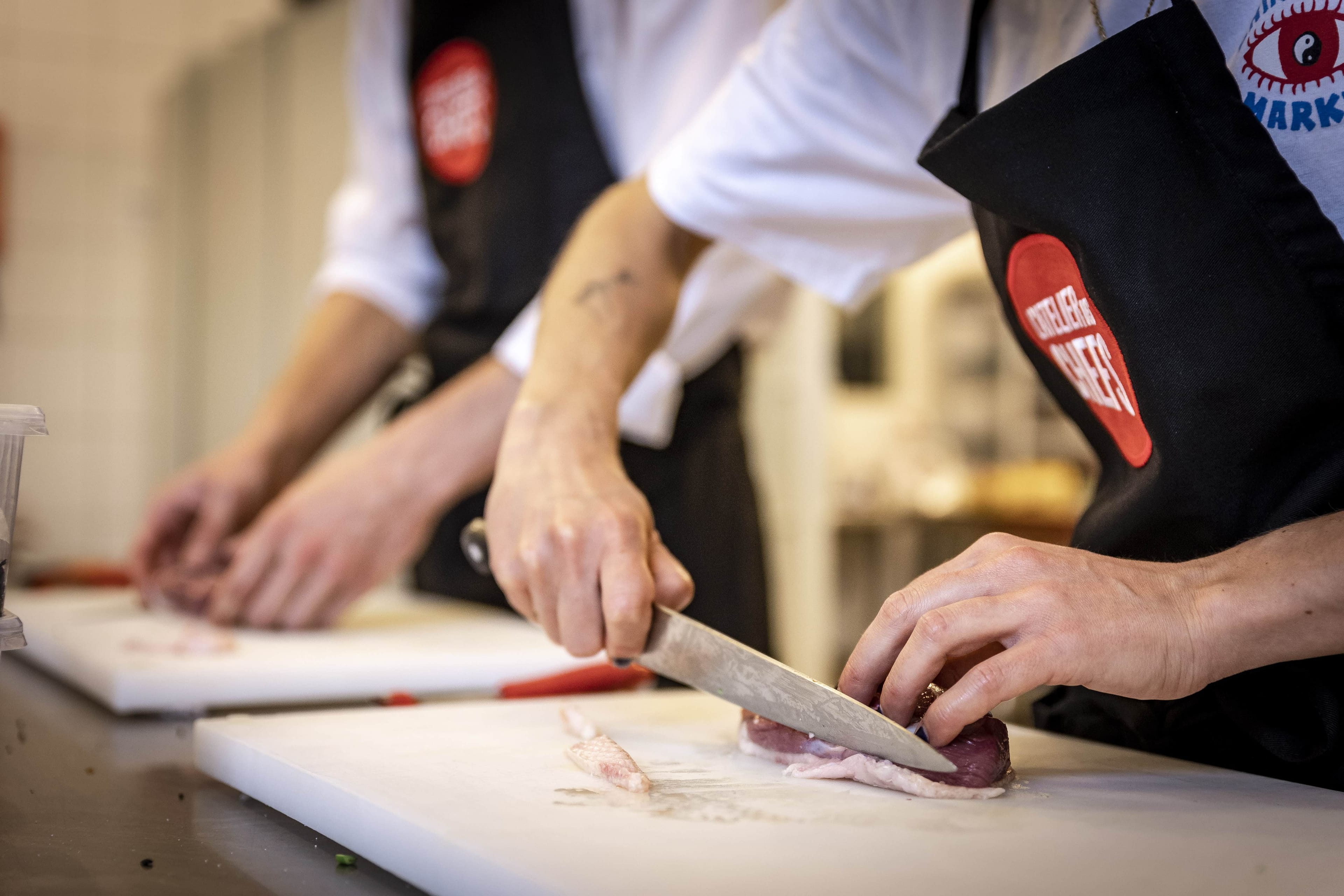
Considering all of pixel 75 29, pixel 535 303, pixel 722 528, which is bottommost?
pixel 722 528

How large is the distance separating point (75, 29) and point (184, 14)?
1.15 ft

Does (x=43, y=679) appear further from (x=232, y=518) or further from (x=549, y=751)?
(x=549, y=751)

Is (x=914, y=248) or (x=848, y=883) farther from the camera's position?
(x=914, y=248)

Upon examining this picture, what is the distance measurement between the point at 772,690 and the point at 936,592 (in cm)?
16

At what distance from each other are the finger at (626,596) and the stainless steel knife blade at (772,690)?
3 centimetres

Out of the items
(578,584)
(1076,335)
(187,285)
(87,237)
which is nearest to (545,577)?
(578,584)

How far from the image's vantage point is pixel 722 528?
1.73 meters

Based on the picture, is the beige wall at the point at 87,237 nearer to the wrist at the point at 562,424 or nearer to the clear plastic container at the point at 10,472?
the wrist at the point at 562,424

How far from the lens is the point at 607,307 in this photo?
1.19 meters

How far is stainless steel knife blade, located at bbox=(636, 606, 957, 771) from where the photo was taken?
0.78 m

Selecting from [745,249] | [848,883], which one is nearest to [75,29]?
[745,249]

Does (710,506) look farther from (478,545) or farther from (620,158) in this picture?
(478,545)

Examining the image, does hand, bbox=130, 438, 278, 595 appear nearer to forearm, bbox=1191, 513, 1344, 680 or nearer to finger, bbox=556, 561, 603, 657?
finger, bbox=556, 561, 603, 657

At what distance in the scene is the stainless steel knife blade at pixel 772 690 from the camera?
0.78 m
